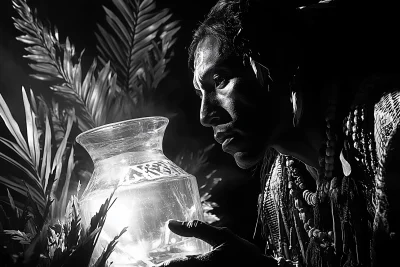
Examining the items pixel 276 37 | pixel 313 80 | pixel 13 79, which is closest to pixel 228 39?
pixel 276 37

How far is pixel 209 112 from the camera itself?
4.27ft

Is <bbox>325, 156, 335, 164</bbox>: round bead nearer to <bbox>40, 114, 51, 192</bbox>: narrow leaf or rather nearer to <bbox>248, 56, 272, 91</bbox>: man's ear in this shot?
<bbox>248, 56, 272, 91</bbox>: man's ear

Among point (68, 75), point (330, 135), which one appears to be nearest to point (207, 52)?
point (330, 135)

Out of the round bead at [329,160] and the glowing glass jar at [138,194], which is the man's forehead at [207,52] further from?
the round bead at [329,160]

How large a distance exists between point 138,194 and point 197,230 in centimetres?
18

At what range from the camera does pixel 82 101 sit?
6.41ft

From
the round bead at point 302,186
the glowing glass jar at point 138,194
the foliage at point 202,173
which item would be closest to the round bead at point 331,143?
the round bead at point 302,186

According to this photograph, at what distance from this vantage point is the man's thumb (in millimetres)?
1024

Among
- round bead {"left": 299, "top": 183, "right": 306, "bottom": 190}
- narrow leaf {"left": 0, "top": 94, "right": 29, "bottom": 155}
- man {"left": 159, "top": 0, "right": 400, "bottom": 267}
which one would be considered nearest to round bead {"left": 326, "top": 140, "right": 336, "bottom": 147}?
man {"left": 159, "top": 0, "right": 400, "bottom": 267}

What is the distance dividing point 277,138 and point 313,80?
7.8 inches

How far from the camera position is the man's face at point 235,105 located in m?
1.27

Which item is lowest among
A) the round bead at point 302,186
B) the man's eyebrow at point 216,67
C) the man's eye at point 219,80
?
the round bead at point 302,186

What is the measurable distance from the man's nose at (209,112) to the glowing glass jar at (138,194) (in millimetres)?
140

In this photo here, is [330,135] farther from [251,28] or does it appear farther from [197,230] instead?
[197,230]
